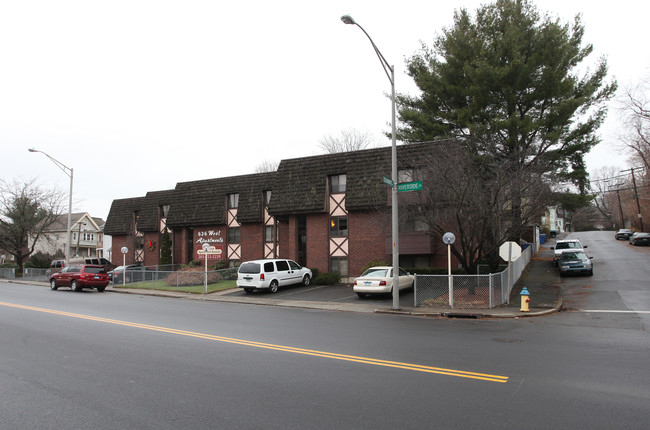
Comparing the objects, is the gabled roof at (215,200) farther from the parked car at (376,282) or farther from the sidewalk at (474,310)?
the parked car at (376,282)

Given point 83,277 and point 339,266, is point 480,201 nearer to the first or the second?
point 339,266

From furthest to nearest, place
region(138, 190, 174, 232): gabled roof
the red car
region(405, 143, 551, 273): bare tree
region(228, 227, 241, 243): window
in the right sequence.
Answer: region(138, 190, 174, 232): gabled roof
region(228, 227, 241, 243): window
the red car
region(405, 143, 551, 273): bare tree

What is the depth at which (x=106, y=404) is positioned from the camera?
551 centimetres

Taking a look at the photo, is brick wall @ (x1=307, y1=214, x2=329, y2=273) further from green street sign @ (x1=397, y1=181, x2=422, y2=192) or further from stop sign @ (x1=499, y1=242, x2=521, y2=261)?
stop sign @ (x1=499, y1=242, x2=521, y2=261)

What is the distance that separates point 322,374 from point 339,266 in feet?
66.2

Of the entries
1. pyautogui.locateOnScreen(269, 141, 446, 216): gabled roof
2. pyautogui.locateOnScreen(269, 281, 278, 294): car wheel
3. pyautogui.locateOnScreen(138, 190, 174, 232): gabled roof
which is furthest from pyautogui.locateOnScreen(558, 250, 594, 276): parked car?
pyautogui.locateOnScreen(138, 190, 174, 232): gabled roof

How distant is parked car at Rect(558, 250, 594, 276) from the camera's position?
24.1 m

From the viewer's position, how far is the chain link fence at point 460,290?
55.2 feet

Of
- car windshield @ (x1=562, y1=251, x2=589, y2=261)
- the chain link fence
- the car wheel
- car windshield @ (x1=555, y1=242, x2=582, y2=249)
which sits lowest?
the car wheel

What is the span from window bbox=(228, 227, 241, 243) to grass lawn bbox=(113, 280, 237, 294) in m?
6.36

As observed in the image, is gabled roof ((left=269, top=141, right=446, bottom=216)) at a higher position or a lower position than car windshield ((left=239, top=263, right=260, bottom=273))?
higher

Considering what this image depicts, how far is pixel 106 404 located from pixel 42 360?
3488 millimetres

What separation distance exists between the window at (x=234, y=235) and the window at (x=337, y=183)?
9816 millimetres

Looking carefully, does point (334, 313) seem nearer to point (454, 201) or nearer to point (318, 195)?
point (454, 201)
